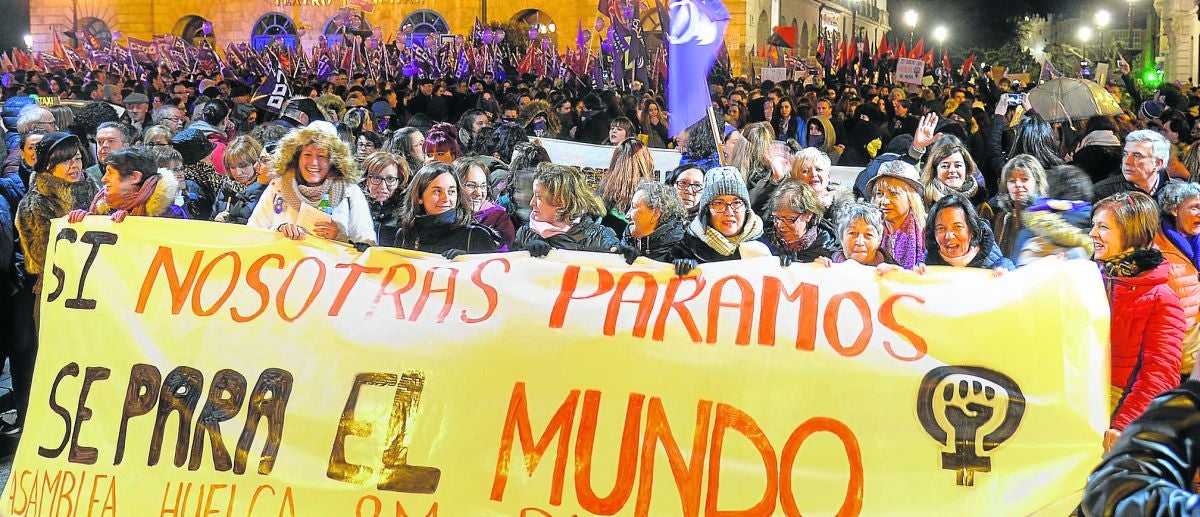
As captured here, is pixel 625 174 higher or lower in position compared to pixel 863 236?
higher

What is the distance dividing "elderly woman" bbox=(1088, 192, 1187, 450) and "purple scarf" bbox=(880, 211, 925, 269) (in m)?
0.62

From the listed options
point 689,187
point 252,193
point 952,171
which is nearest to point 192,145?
point 252,193

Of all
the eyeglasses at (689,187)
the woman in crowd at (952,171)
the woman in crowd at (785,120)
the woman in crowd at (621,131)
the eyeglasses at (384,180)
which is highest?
the woman in crowd at (785,120)

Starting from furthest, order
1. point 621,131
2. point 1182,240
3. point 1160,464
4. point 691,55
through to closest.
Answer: point 621,131 < point 691,55 < point 1182,240 < point 1160,464

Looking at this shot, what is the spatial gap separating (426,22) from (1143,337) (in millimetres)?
36606

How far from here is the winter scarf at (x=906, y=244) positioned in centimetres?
480

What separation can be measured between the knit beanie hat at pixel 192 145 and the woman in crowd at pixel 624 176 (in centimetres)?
268

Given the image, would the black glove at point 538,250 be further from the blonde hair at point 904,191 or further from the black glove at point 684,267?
the blonde hair at point 904,191

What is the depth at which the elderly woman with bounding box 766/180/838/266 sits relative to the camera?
5180 millimetres

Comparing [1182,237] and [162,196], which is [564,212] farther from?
[1182,237]

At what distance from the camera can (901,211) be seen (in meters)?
5.16

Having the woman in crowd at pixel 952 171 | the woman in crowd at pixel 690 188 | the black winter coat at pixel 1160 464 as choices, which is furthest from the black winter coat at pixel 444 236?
the black winter coat at pixel 1160 464

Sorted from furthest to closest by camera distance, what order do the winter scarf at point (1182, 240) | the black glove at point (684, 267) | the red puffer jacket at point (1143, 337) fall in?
1. the winter scarf at point (1182, 240)
2. the black glove at point (684, 267)
3. the red puffer jacket at point (1143, 337)

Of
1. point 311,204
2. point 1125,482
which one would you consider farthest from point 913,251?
point 1125,482
